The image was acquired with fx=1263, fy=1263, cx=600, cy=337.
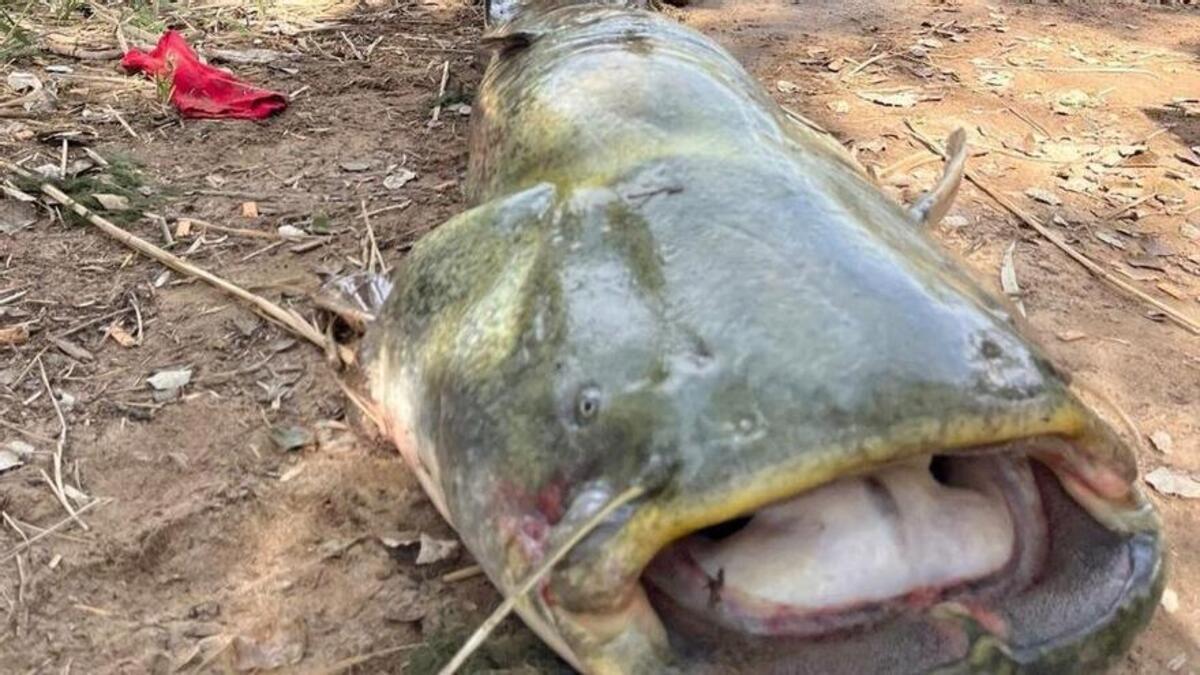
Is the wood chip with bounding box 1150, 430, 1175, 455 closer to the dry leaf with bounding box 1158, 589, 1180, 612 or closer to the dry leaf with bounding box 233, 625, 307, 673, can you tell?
the dry leaf with bounding box 1158, 589, 1180, 612

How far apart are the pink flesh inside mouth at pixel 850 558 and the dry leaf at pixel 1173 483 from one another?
119 cm

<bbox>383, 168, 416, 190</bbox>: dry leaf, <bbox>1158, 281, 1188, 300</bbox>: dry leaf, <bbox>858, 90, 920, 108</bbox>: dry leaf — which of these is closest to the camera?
<bbox>1158, 281, 1188, 300</bbox>: dry leaf

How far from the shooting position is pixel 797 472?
1.59 metres

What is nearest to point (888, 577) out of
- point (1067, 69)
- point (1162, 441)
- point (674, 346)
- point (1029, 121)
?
point (674, 346)

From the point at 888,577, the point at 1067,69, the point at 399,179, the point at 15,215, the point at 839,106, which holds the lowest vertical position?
the point at 1067,69

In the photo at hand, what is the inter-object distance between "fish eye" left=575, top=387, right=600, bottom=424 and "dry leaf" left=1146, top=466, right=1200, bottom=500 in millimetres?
1661

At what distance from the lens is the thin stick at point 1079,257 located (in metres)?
3.66

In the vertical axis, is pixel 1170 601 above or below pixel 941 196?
below

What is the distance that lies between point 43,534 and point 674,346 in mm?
1573

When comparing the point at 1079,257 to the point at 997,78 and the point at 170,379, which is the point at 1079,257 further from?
the point at 170,379

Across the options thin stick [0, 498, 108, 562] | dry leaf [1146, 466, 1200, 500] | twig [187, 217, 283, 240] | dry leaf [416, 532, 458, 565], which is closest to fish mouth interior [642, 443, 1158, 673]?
dry leaf [416, 532, 458, 565]

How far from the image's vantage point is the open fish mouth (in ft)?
5.58

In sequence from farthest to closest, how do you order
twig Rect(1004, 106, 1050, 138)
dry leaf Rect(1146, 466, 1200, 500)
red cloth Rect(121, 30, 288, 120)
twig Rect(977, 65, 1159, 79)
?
twig Rect(977, 65, 1159, 79) → twig Rect(1004, 106, 1050, 138) → red cloth Rect(121, 30, 288, 120) → dry leaf Rect(1146, 466, 1200, 500)

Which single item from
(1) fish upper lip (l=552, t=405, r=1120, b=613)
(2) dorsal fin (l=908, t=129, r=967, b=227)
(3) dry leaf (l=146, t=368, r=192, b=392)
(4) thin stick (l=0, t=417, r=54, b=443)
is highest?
(1) fish upper lip (l=552, t=405, r=1120, b=613)
